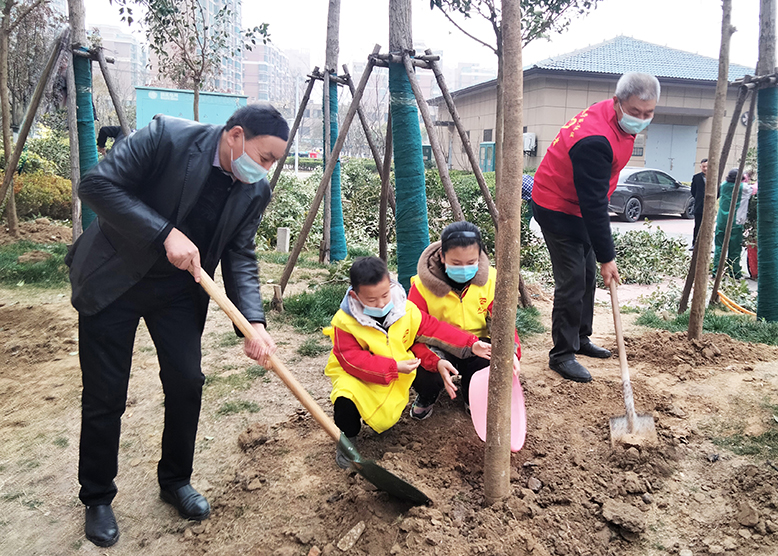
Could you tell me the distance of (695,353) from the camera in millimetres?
3750

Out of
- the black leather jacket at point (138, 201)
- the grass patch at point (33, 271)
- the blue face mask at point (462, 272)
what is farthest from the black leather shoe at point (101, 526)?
the grass patch at point (33, 271)

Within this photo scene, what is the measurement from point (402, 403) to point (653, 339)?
87.0 inches

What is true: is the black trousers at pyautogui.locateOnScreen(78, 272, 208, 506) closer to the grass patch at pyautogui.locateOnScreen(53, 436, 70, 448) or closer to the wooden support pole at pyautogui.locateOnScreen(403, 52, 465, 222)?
the grass patch at pyautogui.locateOnScreen(53, 436, 70, 448)

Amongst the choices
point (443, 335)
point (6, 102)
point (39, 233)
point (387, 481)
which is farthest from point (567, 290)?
point (6, 102)

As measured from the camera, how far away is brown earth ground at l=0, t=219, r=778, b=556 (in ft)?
6.72

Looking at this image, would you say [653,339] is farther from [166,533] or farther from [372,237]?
[372,237]

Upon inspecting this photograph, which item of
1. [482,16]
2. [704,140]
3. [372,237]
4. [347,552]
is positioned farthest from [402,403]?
[704,140]

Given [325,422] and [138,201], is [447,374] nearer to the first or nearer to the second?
[325,422]

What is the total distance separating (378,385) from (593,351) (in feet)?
6.37

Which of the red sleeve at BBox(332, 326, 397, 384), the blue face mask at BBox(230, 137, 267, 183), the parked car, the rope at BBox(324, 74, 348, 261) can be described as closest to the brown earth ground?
the red sleeve at BBox(332, 326, 397, 384)

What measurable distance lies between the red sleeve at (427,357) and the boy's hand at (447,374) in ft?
0.15

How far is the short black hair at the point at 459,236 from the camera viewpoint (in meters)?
2.81

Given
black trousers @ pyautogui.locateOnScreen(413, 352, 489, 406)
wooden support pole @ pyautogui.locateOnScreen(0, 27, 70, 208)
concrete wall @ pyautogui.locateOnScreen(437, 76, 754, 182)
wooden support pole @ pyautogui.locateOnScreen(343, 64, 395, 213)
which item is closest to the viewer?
black trousers @ pyautogui.locateOnScreen(413, 352, 489, 406)

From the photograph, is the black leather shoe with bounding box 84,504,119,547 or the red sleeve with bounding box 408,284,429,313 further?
the red sleeve with bounding box 408,284,429,313
